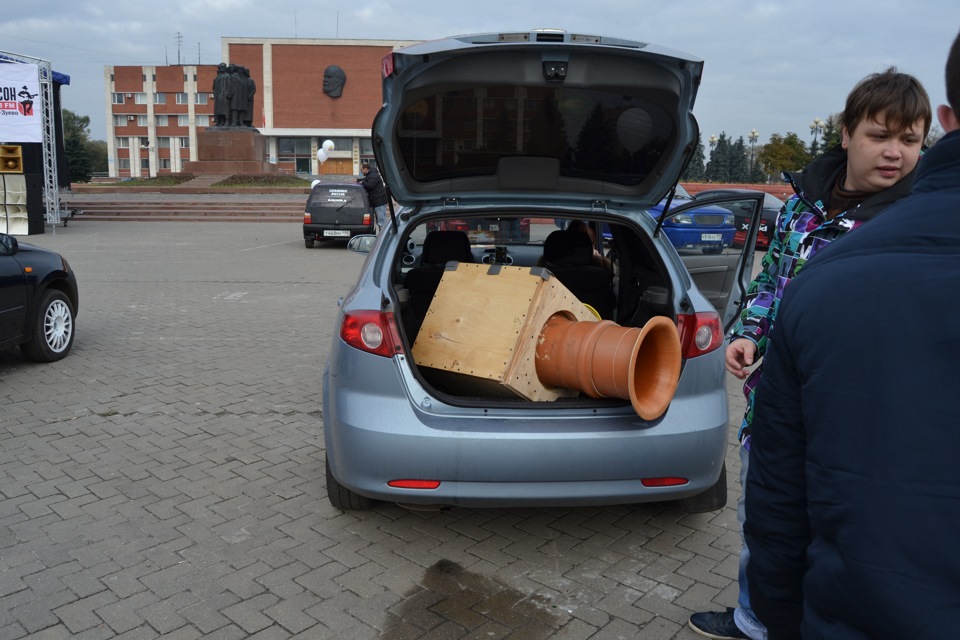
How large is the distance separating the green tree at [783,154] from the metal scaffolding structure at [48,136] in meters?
44.2

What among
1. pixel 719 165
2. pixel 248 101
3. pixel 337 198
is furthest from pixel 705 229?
pixel 719 165

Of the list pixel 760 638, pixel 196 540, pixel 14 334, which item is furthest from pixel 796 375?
pixel 14 334

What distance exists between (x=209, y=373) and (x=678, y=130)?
15.9ft

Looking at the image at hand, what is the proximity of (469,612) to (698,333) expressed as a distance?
5.06ft

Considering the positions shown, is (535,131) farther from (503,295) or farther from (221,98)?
(221,98)

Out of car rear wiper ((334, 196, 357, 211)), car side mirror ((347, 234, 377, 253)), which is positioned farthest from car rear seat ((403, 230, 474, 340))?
car rear wiper ((334, 196, 357, 211))

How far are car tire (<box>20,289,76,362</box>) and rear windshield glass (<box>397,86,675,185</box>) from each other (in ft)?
15.7

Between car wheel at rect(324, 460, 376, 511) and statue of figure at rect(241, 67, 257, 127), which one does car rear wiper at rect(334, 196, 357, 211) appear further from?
statue of figure at rect(241, 67, 257, 127)

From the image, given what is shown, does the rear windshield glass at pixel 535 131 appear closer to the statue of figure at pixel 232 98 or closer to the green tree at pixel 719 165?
the statue of figure at pixel 232 98

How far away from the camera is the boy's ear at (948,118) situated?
3.94 feet

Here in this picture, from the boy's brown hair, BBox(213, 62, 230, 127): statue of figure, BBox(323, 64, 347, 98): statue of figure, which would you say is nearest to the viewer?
the boy's brown hair

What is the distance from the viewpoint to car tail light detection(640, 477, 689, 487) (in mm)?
3451

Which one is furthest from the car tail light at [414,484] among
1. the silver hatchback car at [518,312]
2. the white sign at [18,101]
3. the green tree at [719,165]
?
the green tree at [719,165]

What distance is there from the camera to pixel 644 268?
458 cm
